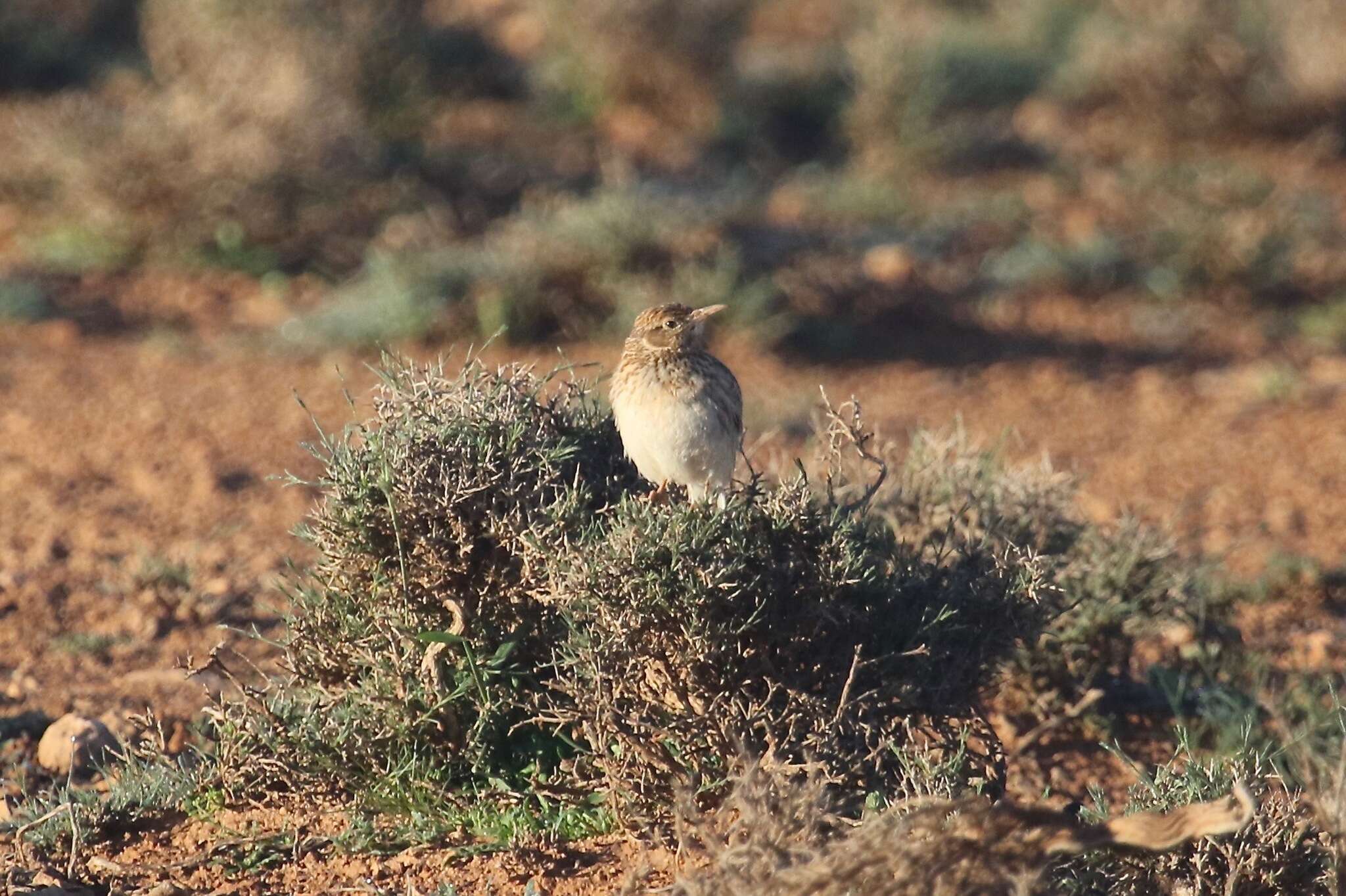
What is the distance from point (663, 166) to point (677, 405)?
7.75 m

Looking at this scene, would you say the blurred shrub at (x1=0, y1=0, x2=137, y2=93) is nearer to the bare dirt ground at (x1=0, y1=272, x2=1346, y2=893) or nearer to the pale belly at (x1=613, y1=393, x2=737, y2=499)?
the bare dirt ground at (x1=0, y1=272, x2=1346, y2=893)

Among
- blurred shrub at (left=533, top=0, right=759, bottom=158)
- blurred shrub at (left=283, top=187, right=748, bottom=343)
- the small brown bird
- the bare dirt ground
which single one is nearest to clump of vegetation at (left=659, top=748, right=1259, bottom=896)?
the bare dirt ground

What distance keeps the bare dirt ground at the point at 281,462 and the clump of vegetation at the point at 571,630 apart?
214 millimetres

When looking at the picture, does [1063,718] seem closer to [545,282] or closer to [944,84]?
[545,282]

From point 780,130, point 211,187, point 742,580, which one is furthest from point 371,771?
point 780,130

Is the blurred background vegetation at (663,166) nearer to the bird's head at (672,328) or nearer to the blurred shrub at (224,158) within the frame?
the blurred shrub at (224,158)

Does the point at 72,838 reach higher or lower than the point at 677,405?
lower

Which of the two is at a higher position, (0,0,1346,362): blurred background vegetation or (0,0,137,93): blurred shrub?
(0,0,137,93): blurred shrub

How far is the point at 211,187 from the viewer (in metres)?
10.1

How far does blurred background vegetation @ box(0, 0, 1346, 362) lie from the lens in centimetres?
948

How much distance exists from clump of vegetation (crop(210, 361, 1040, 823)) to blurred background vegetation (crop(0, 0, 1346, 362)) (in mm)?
4969

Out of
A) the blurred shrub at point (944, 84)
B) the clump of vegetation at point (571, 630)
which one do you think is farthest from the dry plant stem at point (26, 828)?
the blurred shrub at point (944, 84)

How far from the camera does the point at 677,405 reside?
488cm

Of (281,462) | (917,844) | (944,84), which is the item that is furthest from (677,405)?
(944,84)
